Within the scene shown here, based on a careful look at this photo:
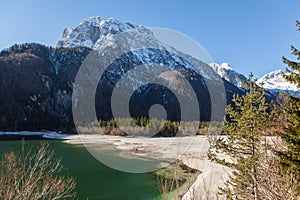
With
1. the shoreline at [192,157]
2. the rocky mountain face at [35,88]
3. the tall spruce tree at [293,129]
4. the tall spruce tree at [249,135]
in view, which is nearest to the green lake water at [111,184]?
the shoreline at [192,157]

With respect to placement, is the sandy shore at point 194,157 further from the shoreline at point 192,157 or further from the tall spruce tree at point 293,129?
the tall spruce tree at point 293,129

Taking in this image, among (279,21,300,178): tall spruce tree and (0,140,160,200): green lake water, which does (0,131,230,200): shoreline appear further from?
(0,140,160,200): green lake water

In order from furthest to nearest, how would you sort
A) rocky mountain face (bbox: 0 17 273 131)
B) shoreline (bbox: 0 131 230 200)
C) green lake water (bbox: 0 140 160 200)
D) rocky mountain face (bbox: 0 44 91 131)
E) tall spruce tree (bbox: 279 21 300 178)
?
1. rocky mountain face (bbox: 0 17 273 131)
2. rocky mountain face (bbox: 0 44 91 131)
3. green lake water (bbox: 0 140 160 200)
4. shoreline (bbox: 0 131 230 200)
5. tall spruce tree (bbox: 279 21 300 178)

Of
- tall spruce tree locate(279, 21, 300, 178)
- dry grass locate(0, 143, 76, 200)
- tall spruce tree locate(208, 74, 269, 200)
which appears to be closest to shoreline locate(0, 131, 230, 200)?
tall spruce tree locate(208, 74, 269, 200)

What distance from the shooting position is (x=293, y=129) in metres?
6.34

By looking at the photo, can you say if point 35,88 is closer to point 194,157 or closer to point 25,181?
point 25,181

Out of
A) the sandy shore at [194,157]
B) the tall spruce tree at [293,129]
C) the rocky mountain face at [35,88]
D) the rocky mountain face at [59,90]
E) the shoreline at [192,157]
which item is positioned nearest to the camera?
the tall spruce tree at [293,129]

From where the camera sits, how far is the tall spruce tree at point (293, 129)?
603 cm

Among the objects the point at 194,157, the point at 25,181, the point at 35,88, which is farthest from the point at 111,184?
the point at 35,88

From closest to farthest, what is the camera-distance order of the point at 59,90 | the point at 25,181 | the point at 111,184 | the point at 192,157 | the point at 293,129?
the point at 192,157 → the point at 293,129 → the point at 25,181 → the point at 111,184 → the point at 59,90

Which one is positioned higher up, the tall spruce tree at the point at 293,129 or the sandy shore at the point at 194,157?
the tall spruce tree at the point at 293,129

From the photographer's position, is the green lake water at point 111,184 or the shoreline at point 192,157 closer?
the shoreline at point 192,157

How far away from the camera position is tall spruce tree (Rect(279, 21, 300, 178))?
6.03 meters

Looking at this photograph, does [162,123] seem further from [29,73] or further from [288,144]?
[29,73]
